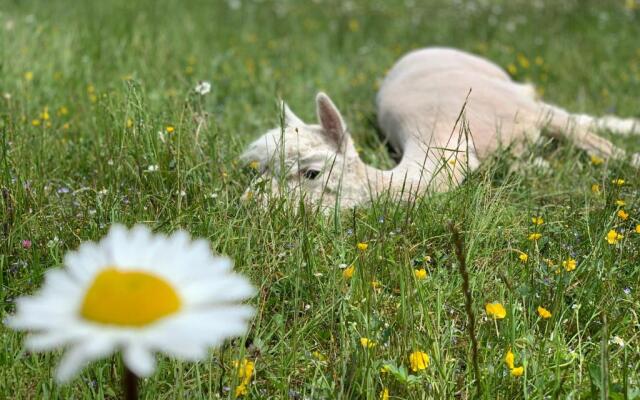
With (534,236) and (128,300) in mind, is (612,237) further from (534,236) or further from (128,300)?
(128,300)

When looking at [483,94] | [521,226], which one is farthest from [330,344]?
[483,94]

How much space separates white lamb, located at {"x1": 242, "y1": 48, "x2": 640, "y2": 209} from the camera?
320 centimetres

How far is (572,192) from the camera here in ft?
10.8

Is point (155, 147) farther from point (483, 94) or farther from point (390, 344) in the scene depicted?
point (483, 94)

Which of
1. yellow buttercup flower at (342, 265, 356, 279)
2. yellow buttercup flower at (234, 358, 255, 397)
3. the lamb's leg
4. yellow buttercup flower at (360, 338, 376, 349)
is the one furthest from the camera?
the lamb's leg

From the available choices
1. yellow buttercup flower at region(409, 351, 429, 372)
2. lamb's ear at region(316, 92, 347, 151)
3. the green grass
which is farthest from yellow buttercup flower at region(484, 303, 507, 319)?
lamb's ear at region(316, 92, 347, 151)

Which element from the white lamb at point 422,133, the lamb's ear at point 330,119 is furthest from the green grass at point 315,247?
the lamb's ear at point 330,119

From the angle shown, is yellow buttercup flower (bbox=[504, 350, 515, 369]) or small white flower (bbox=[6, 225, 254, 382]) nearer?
small white flower (bbox=[6, 225, 254, 382])

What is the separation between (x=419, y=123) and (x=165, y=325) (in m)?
3.33

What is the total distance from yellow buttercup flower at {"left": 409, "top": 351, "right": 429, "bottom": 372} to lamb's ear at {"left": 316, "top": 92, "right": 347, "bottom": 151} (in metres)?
1.66

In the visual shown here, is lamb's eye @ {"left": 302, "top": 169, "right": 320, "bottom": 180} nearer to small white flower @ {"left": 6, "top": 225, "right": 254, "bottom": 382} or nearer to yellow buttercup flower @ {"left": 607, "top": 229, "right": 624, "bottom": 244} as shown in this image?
yellow buttercup flower @ {"left": 607, "top": 229, "right": 624, "bottom": 244}

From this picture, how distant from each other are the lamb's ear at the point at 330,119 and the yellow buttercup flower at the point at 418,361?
65.3 inches

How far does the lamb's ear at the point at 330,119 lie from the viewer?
3586mm

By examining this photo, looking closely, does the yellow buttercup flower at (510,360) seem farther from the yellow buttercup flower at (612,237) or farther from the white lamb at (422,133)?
the white lamb at (422,133)
